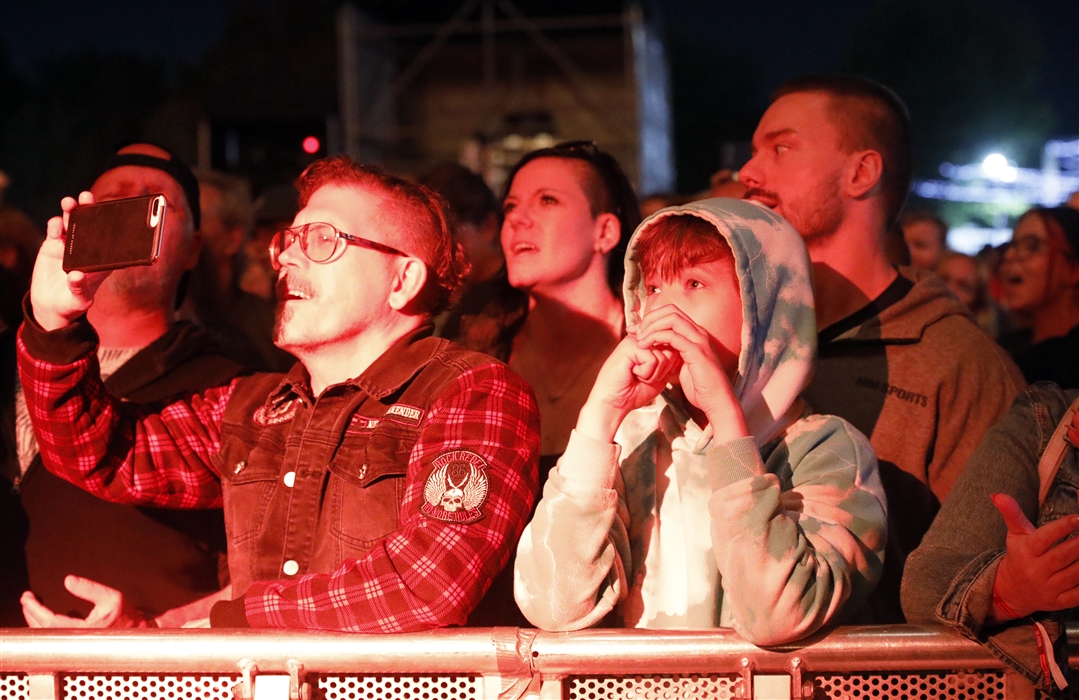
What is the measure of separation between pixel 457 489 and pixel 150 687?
0.67m

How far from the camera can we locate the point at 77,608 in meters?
2.94

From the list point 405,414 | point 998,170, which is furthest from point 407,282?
point 998,170

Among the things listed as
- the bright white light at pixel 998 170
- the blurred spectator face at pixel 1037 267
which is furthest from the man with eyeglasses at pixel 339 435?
the bright white light at pixel 998 170

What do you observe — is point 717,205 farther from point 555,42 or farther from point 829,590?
point 555,42

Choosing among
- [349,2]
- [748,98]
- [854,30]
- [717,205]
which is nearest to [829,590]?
[717,205]

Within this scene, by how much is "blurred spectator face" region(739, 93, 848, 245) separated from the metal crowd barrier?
1574 mm

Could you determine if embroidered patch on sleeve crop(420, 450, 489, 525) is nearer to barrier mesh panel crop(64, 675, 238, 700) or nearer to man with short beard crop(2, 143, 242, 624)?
barrier mesh panel crop(64, 675, 238, 700)

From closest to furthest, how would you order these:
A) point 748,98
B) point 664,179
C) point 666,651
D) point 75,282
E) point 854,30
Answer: point 666,651, point 75,282, point 664,179, point 854,30, point 748,98

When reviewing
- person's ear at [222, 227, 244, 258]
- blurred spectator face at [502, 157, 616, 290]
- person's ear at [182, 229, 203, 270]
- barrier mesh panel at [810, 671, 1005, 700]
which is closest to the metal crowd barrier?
barrier mesh panel at [810, 671, 1005, 700]

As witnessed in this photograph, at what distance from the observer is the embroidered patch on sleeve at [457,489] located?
232 centimetres

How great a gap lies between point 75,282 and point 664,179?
22167mm

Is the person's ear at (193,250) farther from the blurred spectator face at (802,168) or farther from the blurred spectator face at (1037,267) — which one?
the blurred spectator face at (1037,267)

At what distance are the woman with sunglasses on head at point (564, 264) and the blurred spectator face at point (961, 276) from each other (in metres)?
4.00

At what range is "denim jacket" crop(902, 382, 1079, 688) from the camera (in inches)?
84.0
